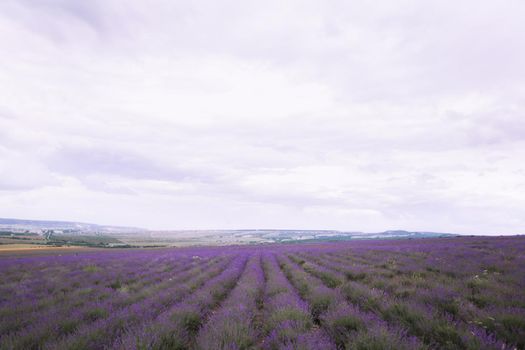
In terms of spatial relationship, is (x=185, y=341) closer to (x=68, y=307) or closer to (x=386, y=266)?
(x=68, y=307)

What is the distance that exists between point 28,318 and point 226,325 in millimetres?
3879

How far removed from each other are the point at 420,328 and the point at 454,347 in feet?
2.46

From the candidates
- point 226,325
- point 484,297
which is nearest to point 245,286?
point 226,325

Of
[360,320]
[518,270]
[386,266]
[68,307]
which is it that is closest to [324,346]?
[360,320]

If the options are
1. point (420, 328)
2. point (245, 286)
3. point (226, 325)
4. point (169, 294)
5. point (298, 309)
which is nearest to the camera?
point (420, 328)

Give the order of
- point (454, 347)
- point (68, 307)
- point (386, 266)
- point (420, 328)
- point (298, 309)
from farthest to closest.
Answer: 1. point (386, 266)
2. point (68, 307)
3. point (298, 309)
4. point (420, 328)
5. point (454, 347)

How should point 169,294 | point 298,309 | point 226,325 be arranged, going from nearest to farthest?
1. point 226,325
2. point 298,309
3. point 169,294

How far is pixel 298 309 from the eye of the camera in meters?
5.00

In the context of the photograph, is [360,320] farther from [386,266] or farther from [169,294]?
[386,266]

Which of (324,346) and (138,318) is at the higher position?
(324,346)

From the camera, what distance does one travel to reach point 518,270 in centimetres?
823

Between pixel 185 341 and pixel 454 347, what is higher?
pixel 454 347

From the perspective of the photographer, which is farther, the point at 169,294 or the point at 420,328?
Result: the point at 169,294

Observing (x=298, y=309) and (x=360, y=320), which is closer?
(x=360, y=320)
